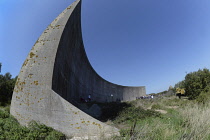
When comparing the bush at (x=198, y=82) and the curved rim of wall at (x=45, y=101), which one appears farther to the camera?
the bush at (x=198, y=82)

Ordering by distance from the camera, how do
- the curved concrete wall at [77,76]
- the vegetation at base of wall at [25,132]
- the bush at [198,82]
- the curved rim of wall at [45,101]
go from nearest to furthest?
the vegetation at base of wall at [25,132], the curved rim of wall at [45,101], the curved concrete wall at [77,76], the bush at [198,82]

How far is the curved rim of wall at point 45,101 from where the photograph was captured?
4.21 m

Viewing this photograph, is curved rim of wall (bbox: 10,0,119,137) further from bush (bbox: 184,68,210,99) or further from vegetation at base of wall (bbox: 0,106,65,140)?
bush (bbox: 184,68,210,99)

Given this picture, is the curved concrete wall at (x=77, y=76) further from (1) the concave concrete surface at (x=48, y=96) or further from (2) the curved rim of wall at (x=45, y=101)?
(2) the curved rim of wall at (x=45, y=101)

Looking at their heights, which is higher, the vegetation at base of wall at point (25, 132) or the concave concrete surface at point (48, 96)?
the concave concrete surface at point (48, 96)

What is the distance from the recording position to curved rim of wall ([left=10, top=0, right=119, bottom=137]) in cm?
421

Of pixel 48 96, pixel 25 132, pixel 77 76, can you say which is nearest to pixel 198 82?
pixel 77 76

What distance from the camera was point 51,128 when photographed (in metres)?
4.29

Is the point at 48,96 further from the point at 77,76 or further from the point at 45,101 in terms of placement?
the point at 77,76

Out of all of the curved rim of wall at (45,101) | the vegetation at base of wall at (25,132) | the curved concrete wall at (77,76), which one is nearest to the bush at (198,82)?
the curved concrete wall at (77,76)

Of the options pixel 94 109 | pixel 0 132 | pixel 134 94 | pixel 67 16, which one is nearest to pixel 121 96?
pixel 134 94

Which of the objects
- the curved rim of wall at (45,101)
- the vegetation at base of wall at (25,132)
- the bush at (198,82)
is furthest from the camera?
the bush at (198,82)

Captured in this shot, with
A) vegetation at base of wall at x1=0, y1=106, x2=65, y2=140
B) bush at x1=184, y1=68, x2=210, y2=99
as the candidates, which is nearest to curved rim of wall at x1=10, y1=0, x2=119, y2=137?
vegetation at base of wall at x1=0, y1=106, x2=65, y2=140

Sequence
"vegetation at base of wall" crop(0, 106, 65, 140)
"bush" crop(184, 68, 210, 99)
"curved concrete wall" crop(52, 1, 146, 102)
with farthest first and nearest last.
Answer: "bush" crop(184, 68, 210, 99) < "curved concrete wall" crop(52, 1, 146, 102) < "vegetation at base of wall" crop(0, 106, 65, 140)
